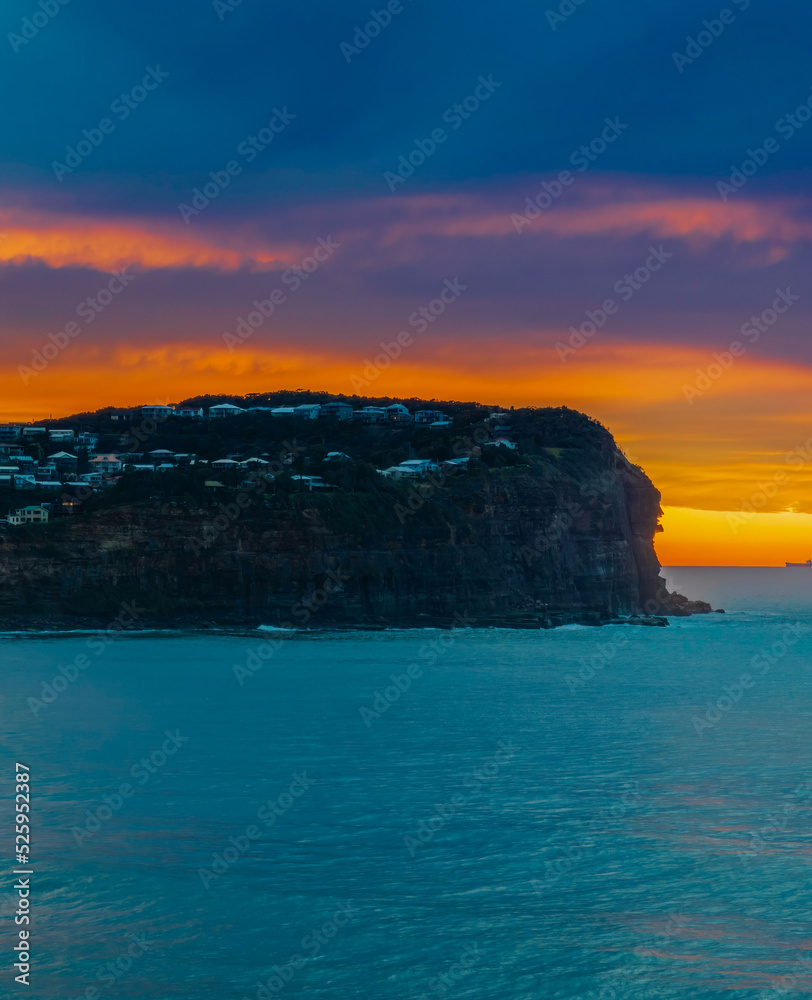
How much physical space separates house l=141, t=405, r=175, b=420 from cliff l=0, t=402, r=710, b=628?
280ft

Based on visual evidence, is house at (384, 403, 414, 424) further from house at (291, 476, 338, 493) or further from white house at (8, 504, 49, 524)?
white house at (8, 504, 49, 524)

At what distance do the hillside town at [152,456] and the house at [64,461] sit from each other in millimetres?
145

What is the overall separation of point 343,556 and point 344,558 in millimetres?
232

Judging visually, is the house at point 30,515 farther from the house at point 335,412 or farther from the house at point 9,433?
the house at point 335,412

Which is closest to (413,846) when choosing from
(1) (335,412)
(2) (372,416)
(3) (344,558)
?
(3) (344,558)

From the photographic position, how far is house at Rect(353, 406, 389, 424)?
17329cm

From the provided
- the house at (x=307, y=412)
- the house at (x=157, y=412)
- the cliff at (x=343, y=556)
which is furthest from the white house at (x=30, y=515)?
the house at (x=157, y=412)

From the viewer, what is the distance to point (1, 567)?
9681 cm

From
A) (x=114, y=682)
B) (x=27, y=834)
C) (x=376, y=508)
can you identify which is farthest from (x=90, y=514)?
(x=27, y=834)

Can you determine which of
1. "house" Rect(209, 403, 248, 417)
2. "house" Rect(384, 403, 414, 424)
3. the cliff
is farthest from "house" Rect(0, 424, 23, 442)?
the cliff

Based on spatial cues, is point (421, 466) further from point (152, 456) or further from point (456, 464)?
point (152, 456)

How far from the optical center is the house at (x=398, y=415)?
173375mm

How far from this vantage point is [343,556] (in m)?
107

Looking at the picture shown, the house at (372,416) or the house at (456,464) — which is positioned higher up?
the house at (372,416)
